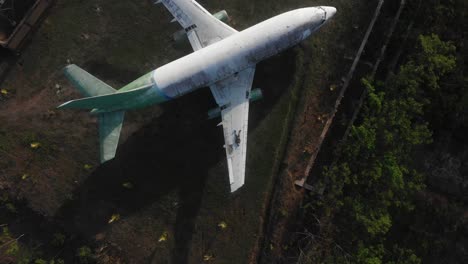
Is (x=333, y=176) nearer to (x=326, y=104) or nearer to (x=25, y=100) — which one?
(x=326, y=104)

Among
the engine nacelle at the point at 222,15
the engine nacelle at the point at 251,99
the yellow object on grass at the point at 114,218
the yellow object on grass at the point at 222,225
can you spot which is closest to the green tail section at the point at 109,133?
the yellow object on grass at the point at 114,218

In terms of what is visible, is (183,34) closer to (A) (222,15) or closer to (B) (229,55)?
(A) (222,15)

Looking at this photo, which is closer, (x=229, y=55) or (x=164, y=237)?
(x=229, y=55)

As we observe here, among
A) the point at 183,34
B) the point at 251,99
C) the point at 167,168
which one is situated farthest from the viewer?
the point at 167,168

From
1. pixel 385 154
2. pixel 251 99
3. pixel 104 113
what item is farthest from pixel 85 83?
pixel 385 154

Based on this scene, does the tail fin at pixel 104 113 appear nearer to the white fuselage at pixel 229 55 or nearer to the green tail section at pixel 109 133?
the green tail section at pixel 109 133
